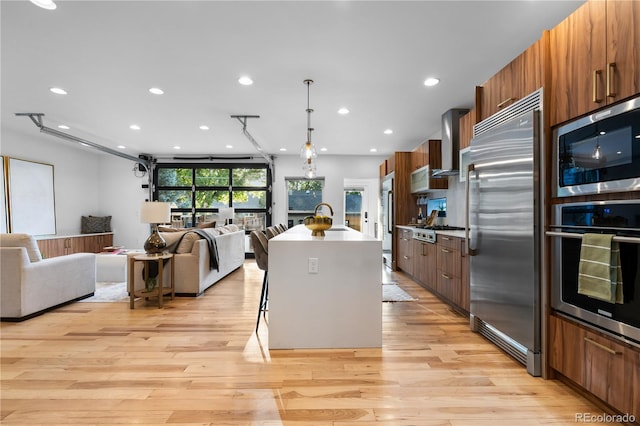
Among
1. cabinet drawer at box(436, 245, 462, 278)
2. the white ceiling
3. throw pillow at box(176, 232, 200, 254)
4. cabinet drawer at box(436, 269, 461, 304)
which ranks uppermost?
the white ceiling

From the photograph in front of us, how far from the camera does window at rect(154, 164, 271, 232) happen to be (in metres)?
8.22

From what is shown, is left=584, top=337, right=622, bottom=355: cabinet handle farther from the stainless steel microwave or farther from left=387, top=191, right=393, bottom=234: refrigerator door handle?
left=387, top=191, right=393, bottom=234: refrigerator door handle

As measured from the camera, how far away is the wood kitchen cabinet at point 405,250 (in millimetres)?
5086

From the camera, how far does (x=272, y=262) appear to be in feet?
7.94

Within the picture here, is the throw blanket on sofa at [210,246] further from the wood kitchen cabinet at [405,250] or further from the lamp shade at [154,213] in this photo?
the wood kitchen cabinet at [405,250]

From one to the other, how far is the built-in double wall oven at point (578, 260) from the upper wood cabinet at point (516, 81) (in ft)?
2.96

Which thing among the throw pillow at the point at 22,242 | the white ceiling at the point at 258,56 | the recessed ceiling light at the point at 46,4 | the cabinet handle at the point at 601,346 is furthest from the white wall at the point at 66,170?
the cabinet handle at the point at 601,346

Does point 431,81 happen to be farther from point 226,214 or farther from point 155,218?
point 226,214

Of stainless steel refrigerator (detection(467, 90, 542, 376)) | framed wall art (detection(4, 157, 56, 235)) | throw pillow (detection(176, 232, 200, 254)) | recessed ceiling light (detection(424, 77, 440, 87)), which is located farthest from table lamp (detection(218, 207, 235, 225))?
stainless steel refrigerator (detection(467, 90, 542, 376))

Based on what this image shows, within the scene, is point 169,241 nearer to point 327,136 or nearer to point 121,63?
point 121,63

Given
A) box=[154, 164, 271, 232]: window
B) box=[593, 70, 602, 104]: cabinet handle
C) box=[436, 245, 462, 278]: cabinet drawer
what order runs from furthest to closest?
box=[154, 164, 271, 232]: window → box=[436, 245, 462, 278]: cabinet drawer → box=[593, 70, 602, 104]: cabinet handle

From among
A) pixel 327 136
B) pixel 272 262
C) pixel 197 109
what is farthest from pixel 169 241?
pixel 327 136

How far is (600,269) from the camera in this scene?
5.16 ft

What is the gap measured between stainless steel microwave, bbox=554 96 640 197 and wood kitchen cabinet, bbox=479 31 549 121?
435 millimetres
